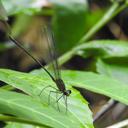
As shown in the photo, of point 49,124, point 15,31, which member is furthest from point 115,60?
point 15,31

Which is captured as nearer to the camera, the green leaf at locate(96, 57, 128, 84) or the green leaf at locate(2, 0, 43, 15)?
the green leaf at locate(96, 57, 128, 84)

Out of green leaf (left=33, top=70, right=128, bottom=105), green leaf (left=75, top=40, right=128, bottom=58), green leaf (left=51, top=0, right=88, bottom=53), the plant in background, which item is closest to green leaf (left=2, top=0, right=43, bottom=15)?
the plant in background

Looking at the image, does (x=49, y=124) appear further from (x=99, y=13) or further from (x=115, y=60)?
(x=99, y=13)

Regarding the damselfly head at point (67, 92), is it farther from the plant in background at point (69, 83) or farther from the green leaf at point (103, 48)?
the green leaf at point (103, 48)

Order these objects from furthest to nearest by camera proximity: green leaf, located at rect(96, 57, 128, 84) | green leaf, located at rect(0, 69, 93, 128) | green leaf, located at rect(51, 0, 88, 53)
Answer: green leaf, located at rect(51, 0, 88, 53)
green leaf, located at rect(96, 57, 128, 84)
green leaf, located at rect(0, 69, 93, 128)

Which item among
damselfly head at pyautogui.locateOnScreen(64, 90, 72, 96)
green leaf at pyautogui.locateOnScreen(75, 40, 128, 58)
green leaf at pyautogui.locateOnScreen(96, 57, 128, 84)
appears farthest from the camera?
green leaf at pyautogui.locateOnScreen(75, 40, 128, 58)

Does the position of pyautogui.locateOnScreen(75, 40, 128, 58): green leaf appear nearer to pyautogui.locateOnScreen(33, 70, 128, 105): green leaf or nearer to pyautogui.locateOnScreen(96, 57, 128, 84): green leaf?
pyautogui.locateOnScreen(96, 57, 128, 84): green leaf
